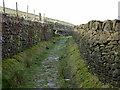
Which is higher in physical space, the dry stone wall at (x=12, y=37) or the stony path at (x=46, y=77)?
the dry stone wall at (x=12, y=37)

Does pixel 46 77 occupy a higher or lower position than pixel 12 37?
lower

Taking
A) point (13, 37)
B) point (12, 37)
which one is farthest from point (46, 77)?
point (13, 37)

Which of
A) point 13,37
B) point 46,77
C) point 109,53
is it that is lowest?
point 46,77

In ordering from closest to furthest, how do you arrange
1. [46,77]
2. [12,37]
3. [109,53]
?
[109,53]
[46,77]
[12,37]

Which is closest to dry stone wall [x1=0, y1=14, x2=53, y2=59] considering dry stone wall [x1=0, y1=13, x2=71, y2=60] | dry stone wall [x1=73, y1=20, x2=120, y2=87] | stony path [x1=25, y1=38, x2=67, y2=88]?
dry stone wall [x1=0, y1=13, x2=71, y2=60]

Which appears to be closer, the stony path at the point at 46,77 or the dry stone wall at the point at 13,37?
the stony path at the point at 46,77

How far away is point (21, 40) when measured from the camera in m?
15.0

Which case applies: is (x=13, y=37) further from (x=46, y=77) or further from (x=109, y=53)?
(x=109, y=53)

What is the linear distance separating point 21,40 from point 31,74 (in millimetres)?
5325

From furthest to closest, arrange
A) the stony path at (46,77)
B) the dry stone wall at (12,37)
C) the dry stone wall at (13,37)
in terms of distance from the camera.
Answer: the dry stone wall at (13,37)
the dry stone wall at (12,37)
the stony path at (46,77)

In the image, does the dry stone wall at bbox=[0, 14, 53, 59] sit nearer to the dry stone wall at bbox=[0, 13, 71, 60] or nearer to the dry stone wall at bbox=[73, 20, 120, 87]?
the dry stone wall at bbox=[0, 13, 71, 60]

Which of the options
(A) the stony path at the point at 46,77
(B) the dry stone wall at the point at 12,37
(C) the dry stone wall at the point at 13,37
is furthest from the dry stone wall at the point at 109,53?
(C) the dry stone wall at the point at 13,37

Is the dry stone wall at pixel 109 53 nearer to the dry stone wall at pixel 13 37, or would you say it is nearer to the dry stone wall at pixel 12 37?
the dry stone wall at pixel 12 37

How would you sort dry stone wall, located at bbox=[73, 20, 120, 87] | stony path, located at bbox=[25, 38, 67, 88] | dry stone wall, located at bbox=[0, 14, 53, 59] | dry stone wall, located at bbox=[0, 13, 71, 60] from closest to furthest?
dry stone wall, located at bbox=[73, 20, 120, 87], stony path, located at bbox=[25, 38, 67, 88], dry stone wall, located at bbox=[0, 13, 71, 60], dry stone wall, located at bbox=[0, 14, 53, 59]
